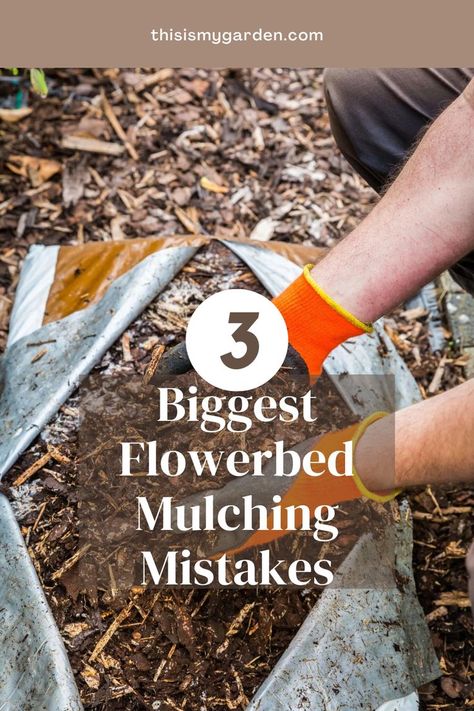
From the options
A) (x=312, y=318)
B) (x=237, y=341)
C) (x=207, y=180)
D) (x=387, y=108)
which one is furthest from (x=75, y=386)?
(x=207, y=180)

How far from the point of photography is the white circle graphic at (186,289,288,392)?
1.51m

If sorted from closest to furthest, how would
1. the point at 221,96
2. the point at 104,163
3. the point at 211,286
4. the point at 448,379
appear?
the point at 211,286, the point at 448,379, the point at 104,163, the point at 221,96

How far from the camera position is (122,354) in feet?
5.77

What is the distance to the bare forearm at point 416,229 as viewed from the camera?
133 centimetres

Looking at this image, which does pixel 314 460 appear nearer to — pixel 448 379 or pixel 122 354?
pixel 122 354

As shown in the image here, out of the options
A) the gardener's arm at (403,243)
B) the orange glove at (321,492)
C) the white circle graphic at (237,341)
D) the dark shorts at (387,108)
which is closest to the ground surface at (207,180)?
the white circle graphic at (237,341)

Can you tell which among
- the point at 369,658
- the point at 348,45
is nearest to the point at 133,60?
the point at 348,45

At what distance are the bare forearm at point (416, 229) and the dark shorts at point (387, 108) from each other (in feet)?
1.03

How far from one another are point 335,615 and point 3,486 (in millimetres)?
767

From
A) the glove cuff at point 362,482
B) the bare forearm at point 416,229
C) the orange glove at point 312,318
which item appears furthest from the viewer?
the glove cuff at point 362,482

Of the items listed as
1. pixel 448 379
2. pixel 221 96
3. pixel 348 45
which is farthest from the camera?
pixel 221 96

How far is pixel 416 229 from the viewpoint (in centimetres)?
136

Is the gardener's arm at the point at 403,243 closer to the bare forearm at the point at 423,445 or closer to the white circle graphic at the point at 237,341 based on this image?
the white circle graphic at the point at 237,341

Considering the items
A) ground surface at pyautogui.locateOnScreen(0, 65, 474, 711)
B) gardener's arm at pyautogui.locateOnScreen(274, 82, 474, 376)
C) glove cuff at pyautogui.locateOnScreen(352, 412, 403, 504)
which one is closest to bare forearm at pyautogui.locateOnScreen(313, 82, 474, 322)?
gardener's arm at pyautogui.locateOnScreen(274, 82, 474, 376)
